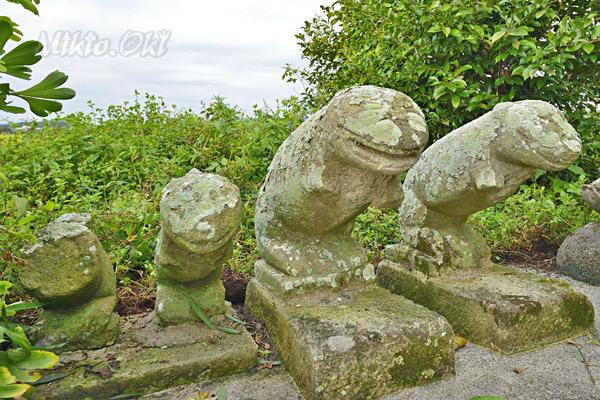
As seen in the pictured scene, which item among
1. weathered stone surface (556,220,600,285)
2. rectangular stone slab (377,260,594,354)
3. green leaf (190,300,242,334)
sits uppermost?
green leaf (190,300,242,334)

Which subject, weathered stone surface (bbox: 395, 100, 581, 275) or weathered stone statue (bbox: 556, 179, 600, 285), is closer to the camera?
weathered stone surface (bbox: 395, 100, 581, 275)

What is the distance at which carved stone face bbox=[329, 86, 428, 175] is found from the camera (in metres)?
1.65

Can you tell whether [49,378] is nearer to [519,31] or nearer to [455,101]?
[455,101]

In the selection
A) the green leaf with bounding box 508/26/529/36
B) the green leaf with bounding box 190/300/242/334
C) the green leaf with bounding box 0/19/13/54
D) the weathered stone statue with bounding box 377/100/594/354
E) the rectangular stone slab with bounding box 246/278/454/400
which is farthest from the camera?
the green leaf with bounding box 508/26/529/36

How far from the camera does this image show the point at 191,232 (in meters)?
1.49

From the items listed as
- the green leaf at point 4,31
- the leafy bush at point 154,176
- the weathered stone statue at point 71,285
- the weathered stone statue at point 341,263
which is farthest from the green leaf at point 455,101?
the green leaf at point 4,31

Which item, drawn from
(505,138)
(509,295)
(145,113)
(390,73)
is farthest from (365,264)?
(145,113)

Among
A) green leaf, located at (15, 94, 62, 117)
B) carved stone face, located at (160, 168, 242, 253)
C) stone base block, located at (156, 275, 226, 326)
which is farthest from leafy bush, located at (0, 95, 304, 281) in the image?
green leaf, located at (15, 94, 62, 117)

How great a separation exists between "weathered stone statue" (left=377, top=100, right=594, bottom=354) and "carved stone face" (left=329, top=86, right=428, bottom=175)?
2.17 ft

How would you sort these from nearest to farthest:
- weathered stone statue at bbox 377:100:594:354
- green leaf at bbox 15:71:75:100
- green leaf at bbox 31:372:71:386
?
green leaf at bbox 15:71:75:100, green leaf at bbox 31:372:71:386, weathered stone statue at bbox 377:100:594:354

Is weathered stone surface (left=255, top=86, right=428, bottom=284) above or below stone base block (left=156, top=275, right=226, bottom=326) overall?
above

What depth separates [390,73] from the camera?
4.53 metres

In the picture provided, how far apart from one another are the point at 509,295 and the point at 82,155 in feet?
12.7

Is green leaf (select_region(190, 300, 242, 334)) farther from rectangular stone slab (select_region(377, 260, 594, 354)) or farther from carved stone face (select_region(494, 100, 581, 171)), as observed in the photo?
carved stone face (select_region(494, 100, 581, 171))
